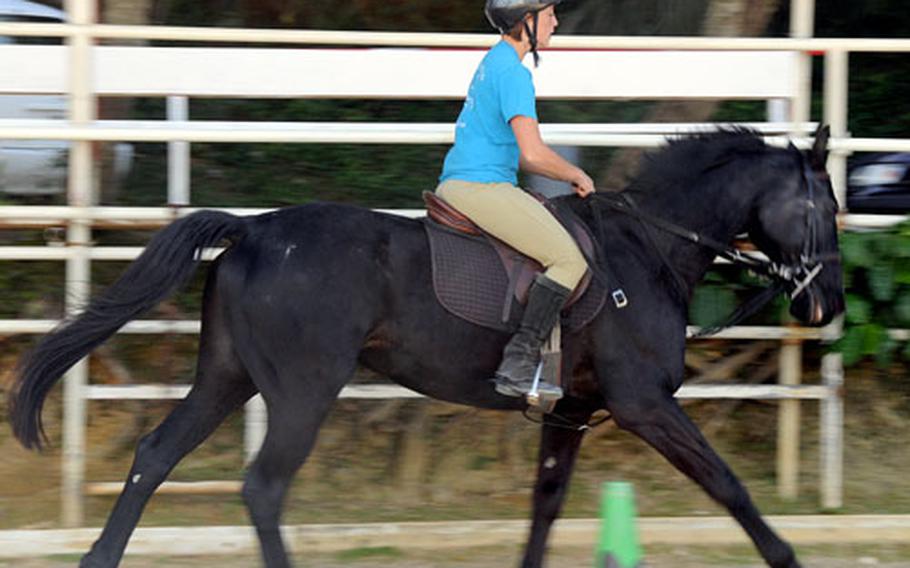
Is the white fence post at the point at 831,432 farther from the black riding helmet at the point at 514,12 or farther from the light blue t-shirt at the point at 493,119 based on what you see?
the black riding helmet at the point at 514,12

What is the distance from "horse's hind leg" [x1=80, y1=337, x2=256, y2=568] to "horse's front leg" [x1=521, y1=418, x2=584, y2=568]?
129 cm

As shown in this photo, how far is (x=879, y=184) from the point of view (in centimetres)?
878

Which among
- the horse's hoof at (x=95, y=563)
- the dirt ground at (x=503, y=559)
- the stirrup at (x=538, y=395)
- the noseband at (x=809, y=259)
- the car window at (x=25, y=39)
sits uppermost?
the car window at (x=25, y=39)

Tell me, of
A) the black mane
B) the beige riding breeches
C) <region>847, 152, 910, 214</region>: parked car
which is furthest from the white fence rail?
<region>847, 152, 910, 214</region>: parked car

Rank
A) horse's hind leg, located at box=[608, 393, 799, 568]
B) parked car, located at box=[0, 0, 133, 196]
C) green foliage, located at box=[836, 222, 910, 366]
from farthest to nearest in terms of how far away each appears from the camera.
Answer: parked car, located at box=[0, 0, 133, 196] < green foliage, located at box=[836, 222, 910, 366] < horse's hind leg, located at box=[608, 393, 799, 568]

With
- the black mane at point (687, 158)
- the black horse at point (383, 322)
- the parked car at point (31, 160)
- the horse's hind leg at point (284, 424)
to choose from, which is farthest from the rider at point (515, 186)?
the parked car at point (31, 160)

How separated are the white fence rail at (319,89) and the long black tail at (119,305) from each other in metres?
0.64

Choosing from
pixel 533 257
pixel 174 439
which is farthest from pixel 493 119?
pixel 174 439

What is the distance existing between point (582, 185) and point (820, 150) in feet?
3.60

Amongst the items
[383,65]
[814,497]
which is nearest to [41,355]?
[383,65]

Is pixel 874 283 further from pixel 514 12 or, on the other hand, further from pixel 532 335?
pixel 514 12

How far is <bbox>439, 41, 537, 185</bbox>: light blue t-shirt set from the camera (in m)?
5.15

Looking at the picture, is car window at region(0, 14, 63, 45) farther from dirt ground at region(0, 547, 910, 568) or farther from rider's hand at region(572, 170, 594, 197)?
rider's hand at region(572, 170, 594, 197)

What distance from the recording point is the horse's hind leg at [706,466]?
5359 mm
